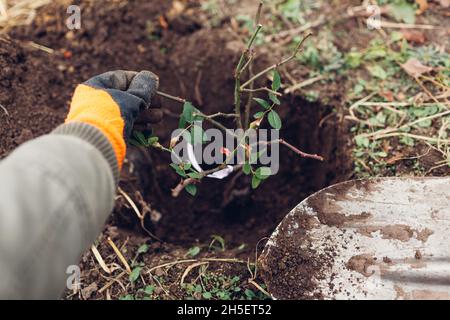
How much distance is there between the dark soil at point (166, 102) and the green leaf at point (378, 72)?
26 cm

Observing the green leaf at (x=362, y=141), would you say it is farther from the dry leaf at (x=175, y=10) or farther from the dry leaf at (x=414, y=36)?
the dry leaf at (x=175, y=10)

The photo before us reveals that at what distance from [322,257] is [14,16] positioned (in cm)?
179

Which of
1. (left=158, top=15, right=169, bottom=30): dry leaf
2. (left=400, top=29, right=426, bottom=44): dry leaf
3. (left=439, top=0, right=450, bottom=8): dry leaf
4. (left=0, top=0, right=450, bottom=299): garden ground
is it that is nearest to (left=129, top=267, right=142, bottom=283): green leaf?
(left=0, top=0, right=450, bottom=299): garden ground

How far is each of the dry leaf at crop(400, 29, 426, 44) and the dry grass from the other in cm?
169

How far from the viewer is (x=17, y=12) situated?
2.21 m

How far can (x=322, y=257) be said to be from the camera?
1.45m

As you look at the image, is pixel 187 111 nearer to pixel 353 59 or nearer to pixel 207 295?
pixel 207 295

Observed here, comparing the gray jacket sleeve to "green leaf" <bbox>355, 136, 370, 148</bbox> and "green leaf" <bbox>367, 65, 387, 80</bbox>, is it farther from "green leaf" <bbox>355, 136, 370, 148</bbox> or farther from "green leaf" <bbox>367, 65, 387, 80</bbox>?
"green leaf" <bbox>367, 65, 387, 80</bbox>

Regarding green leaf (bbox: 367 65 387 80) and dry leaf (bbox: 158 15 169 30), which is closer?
green leaf (bbox: 367 65 387 80)

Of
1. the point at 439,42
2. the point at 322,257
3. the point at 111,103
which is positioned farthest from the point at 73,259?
the point at 439,42

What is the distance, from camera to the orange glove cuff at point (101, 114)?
1128mm

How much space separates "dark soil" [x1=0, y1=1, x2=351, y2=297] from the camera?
5.97 ft

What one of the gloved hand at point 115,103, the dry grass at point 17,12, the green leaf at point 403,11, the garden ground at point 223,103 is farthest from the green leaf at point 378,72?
the dry grass at point 17,12
